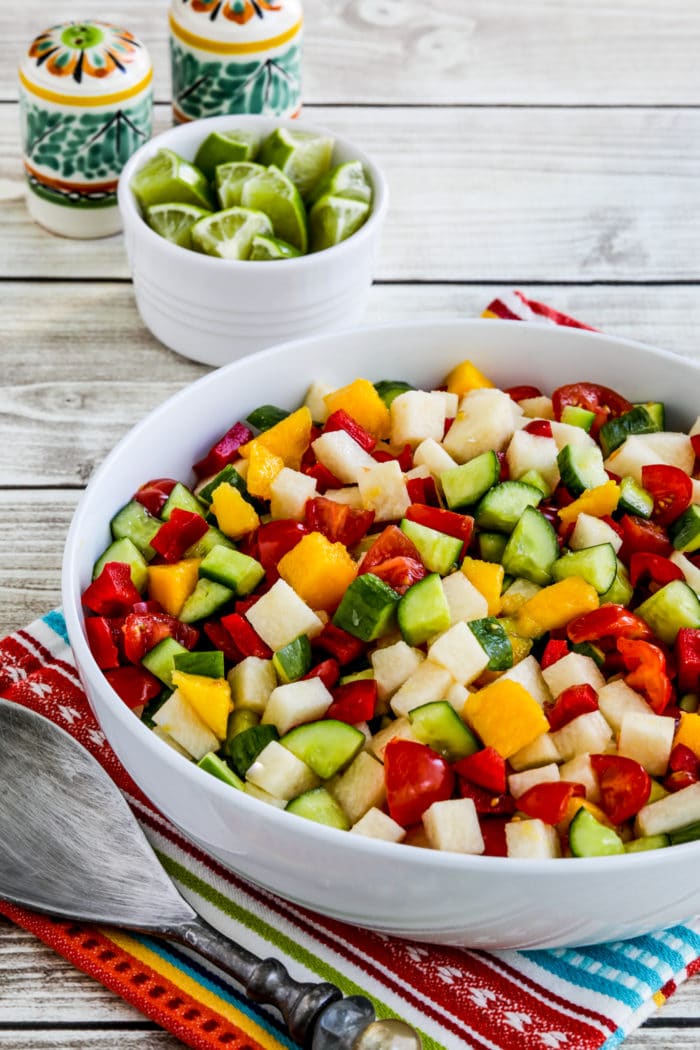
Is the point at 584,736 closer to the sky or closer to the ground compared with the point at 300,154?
closer to the ground

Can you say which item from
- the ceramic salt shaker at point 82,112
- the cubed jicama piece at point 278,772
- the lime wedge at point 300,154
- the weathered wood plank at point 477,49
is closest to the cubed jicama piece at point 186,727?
the cubed jicama piece at point 278,772

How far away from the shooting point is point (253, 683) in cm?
203

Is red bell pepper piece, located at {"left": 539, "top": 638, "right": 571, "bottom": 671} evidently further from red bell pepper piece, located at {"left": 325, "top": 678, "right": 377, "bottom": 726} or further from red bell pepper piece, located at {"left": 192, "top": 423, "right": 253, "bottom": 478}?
red bell pepper piece, located at {"left": 192, "top": 423, "right": 253, "bottom": 478}

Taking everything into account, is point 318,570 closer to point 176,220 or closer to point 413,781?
point 413,781

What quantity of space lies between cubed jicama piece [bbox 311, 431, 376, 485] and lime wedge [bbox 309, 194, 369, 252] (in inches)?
32.5

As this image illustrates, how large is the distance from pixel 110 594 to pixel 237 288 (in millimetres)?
1033

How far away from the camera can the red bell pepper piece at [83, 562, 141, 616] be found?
2.12 meters

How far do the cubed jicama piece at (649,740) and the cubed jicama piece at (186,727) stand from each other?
601mm

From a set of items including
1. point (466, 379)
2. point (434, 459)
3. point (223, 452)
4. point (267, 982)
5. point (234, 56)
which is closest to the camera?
point (267, 982)

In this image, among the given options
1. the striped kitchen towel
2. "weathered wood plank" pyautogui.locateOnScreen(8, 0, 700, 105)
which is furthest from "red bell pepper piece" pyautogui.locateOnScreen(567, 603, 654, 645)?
"weathered wood plank" pyautogui.locateOnScreen(8, 0, 700, 105)

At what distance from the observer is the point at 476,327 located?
261 centimetres

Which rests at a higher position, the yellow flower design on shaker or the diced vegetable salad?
the yellow flower design on shaker

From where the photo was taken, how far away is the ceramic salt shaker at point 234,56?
3.31m

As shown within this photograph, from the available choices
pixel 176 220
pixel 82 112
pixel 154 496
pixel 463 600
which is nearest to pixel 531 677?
pixel 463 600
